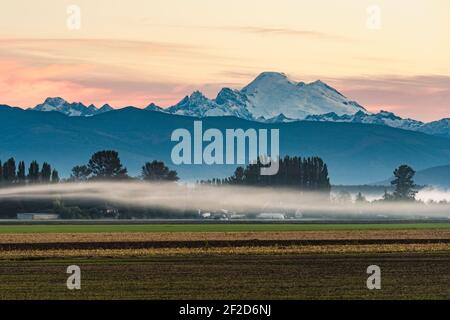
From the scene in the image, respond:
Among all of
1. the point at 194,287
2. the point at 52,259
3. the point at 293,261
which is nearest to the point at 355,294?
the point at 194,287

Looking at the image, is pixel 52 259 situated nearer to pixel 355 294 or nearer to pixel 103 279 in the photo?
pixel 103 279

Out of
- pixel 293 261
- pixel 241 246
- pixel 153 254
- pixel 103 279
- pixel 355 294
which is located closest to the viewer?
pixel 355 294

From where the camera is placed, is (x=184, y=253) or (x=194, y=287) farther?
(x=184, y=253)

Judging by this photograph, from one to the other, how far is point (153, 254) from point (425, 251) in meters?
19.0

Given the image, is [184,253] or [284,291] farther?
[184,253]

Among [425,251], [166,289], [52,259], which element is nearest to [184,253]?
[52,259]

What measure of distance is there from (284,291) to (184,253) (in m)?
28.6

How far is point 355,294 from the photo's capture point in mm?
51406

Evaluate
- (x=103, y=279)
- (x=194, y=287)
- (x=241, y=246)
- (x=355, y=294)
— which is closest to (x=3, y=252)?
(x=241, y=246)

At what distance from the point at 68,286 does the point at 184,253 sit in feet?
87.6
